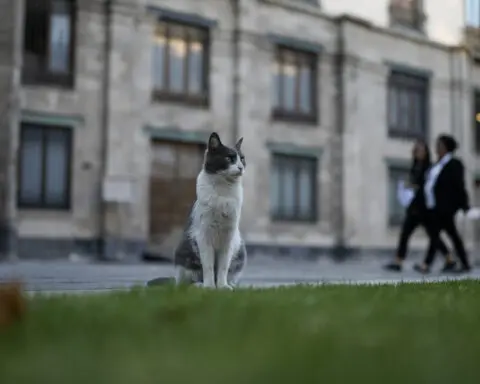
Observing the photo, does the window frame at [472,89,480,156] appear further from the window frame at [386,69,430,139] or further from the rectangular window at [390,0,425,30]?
the rectangular window at [390,0,425,30]

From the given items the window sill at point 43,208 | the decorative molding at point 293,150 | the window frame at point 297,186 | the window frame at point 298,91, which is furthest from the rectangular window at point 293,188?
the window sill at point 43,208

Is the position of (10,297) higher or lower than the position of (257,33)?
lower

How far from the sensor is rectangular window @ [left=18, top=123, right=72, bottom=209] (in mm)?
16516

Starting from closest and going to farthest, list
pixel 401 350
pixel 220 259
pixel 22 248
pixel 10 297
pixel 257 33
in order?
pixel 401 350 < pixel 10 297 < pixel 220 259 < pixel 22 248 < pixel 257 33

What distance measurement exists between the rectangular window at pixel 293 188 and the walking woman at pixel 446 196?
9.52 metres

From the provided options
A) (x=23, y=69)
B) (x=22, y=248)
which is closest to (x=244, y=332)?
(x=22, y=248)

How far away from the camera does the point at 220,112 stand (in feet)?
63.3

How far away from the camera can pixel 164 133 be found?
1822 centimetres

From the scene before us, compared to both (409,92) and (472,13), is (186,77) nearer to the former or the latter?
(409,92)

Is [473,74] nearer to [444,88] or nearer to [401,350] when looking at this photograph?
[444,88]

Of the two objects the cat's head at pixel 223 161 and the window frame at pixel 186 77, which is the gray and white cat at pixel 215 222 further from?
the window frame at pixel 186 77

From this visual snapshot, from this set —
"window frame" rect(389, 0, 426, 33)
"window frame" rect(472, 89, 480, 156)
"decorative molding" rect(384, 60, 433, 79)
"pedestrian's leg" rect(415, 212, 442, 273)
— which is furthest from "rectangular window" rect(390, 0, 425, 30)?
"pedestrian's leg" rect(415, 212, 442, 273)

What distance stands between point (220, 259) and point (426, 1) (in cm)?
2105

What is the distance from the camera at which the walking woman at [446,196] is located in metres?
10.8
